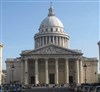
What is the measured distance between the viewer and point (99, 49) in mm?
135250

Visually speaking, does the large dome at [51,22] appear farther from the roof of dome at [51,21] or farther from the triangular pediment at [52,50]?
the triangular pediment at [52,50]

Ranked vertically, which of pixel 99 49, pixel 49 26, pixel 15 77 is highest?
pixel 49 26

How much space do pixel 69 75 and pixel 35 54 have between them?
14315mm

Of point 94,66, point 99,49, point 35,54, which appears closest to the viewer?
point 35,54

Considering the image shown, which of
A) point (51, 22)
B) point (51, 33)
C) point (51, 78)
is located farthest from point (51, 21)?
point (51, 78)

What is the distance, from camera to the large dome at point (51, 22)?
13925 centimetres

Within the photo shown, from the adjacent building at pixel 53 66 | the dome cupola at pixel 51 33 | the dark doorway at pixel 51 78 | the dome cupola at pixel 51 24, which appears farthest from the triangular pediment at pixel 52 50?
the dome cupola at pixel 51 24

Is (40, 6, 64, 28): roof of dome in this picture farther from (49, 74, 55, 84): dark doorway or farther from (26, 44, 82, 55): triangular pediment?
(49, 74, 55, 84): dark doorway

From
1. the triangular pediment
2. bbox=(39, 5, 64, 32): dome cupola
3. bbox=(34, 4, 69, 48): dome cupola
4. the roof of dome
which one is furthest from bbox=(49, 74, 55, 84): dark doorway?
the roof of dome

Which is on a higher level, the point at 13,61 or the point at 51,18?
the point at 51,18

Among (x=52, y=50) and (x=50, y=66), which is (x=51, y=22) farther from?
(x=52, y=50)

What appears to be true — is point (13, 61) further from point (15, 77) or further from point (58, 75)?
point (58, 75)

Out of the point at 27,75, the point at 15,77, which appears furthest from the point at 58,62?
the point at 15,77

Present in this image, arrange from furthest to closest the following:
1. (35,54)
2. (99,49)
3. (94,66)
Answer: (99,49), (94,66), (35,54)
